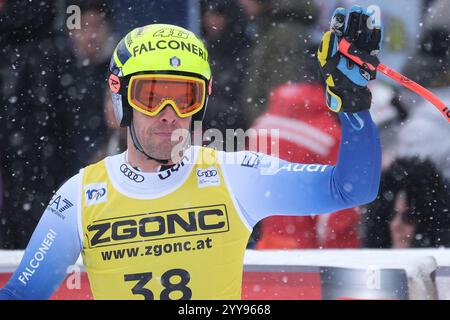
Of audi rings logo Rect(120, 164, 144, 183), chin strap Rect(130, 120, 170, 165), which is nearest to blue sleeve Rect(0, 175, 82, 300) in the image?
audi rings logo Rect(120, 164, 144, 183)

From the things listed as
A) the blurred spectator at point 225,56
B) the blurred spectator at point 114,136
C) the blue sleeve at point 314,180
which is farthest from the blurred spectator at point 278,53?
the blue sleeve at point 314,180

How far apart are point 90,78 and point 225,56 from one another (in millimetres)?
845

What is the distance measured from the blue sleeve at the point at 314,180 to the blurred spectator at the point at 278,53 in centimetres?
170

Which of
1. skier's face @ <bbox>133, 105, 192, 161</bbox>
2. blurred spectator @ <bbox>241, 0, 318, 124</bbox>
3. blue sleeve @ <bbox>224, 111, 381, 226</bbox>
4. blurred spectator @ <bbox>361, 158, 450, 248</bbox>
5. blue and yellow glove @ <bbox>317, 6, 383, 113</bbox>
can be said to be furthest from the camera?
blurred spectator @ <bbox>241, 0, 318, 124</bbox>

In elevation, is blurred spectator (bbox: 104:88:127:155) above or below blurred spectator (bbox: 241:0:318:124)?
below

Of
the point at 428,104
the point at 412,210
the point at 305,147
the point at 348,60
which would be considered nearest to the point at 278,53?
the point at 305,147

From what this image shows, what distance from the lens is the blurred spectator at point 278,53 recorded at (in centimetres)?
471

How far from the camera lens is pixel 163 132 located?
9.63 ft

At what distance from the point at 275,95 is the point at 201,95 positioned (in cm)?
181

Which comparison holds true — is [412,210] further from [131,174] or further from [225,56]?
[131,174]

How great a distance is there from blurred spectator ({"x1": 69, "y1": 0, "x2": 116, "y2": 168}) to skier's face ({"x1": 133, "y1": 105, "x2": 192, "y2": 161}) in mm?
1899

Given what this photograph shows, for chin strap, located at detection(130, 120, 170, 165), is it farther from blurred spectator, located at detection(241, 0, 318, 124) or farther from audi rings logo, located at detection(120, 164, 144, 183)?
blurred spectator, located at detection(241, 0, 318, 124)

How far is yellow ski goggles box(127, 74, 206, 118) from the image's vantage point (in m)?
2.94

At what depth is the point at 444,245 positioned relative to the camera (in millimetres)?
4570
